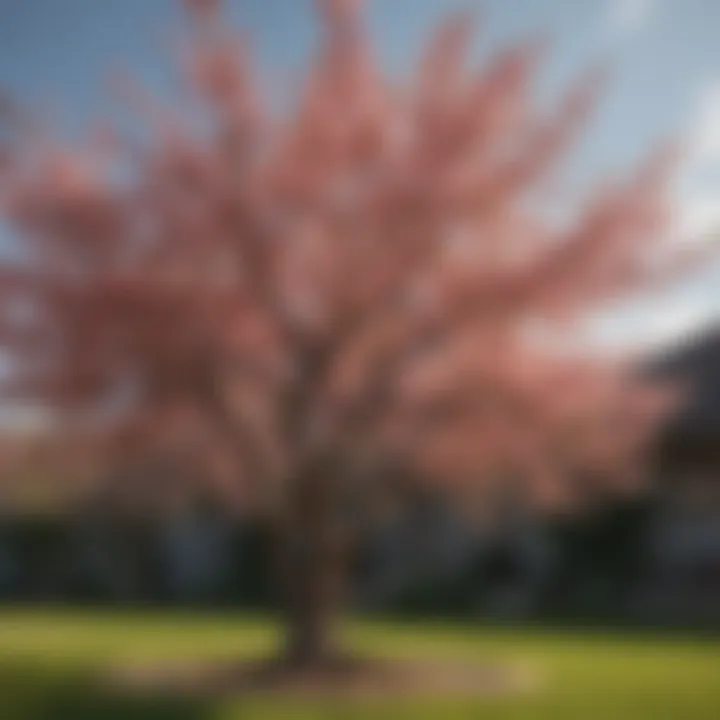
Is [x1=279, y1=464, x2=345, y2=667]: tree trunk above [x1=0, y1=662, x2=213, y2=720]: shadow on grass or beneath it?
above

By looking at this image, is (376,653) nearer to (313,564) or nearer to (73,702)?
(313,564)

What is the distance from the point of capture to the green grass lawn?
3.50 metres

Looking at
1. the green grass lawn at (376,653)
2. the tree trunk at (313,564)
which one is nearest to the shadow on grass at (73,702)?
the green grass lawn at (376,653)

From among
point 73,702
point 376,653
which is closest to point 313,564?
point 376,653

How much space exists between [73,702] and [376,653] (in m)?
0.90

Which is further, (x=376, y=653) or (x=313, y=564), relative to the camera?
(x=313, y=564)

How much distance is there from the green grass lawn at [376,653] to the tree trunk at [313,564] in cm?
14

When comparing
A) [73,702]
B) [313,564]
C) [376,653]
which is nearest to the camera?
[73,702]

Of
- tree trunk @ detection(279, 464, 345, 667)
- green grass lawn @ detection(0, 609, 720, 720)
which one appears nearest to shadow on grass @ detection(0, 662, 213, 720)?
green grass lawn @ detection(0, 609, 720, 720)

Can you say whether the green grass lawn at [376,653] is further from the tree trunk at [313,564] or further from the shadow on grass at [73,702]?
the tree trunk at [313,564]

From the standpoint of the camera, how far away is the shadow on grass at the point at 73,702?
135 inches

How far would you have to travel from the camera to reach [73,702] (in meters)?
3.58

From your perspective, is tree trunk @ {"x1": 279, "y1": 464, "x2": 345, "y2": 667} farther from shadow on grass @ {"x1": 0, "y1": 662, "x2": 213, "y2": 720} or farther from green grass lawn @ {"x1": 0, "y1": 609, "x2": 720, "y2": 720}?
shadow on grass @ {"x1": 0, "y1": 662, "x2": 213, "y2": 720}

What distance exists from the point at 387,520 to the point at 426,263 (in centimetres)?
95
